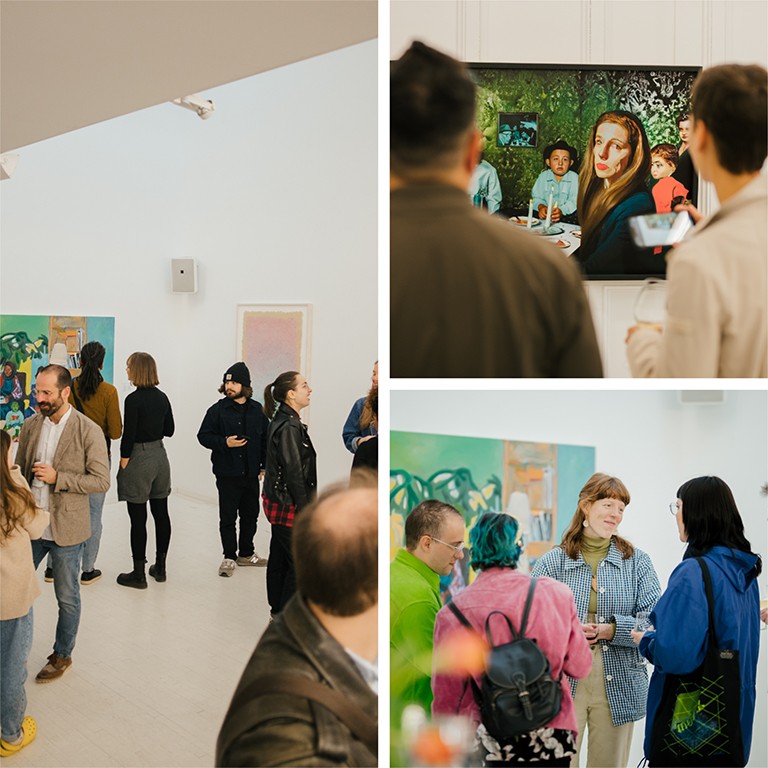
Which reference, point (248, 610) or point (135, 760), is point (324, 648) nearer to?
point (135, 760)

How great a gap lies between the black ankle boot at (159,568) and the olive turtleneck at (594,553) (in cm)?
259

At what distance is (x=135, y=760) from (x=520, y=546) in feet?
5.80

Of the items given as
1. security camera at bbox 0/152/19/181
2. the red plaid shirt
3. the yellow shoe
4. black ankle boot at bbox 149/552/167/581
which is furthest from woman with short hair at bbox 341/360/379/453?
black ankle boot at bbox 149/552/167/581

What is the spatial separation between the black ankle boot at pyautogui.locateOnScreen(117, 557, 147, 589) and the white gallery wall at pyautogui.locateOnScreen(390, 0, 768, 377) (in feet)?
8.47

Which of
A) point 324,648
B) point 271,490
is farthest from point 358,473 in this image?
point 271,490

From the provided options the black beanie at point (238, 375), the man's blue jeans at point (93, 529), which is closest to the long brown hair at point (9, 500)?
the man's blue jeans at point (93, 529)

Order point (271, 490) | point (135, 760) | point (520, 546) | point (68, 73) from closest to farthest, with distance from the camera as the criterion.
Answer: point (520, 546), point (68, 73), point (135, 760), point (271, 490)

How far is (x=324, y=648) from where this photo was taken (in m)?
0.72

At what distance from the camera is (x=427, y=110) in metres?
0.64

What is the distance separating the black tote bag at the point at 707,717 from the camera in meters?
0.87

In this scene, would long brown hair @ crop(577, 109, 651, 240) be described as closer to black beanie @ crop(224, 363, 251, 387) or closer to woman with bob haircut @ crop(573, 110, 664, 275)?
woman with bob haircut @ crop(573, 110, 664, 275)

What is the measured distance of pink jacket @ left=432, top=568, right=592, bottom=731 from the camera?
80cm

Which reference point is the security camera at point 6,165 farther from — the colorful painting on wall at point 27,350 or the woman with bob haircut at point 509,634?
the colorful painting on wall at point 27,350

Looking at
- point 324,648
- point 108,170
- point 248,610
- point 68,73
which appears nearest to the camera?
point 324,648
